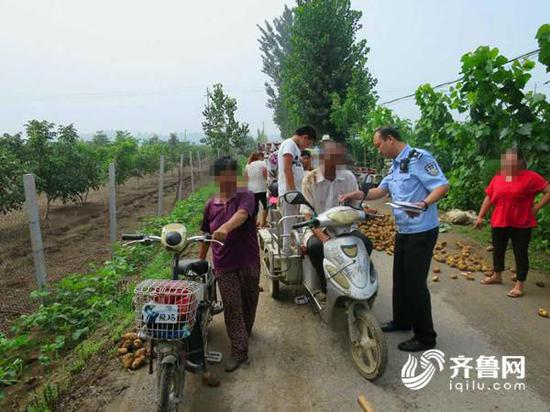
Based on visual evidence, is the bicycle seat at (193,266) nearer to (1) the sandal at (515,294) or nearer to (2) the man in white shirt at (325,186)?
(2) the man in white shirt at (325,186)

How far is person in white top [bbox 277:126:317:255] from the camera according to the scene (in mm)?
4772

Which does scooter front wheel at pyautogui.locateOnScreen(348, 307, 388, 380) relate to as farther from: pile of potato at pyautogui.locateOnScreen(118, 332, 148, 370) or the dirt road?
pile of potato at pyautogui.locateOnScreen(118, 332, 148, 370)

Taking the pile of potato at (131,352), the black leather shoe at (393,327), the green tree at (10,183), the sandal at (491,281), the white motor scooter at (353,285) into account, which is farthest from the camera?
the green tree at (10,183)

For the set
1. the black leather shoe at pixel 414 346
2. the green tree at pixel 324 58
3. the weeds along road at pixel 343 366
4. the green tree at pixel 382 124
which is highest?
the green tree at pixel 324 58

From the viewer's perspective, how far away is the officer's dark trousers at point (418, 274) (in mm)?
3479

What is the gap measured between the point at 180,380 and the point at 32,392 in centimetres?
157

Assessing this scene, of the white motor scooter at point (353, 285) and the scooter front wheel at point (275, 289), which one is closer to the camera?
the white motor scooter at point (353, 285)

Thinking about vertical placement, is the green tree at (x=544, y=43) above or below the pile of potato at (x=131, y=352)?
above

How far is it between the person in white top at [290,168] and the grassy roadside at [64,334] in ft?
3.25

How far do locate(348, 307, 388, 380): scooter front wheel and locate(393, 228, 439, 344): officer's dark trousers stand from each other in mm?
556

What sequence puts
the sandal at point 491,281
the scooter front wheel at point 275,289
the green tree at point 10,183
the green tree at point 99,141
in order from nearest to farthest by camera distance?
the scooter front wheel at point 275,289 < the sandal at point 491,281 < the green tree at point 10,183 < the green tree at point 99,141

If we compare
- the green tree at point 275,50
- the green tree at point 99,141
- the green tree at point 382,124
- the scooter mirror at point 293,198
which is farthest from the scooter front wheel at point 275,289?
the green tree at point 275,50

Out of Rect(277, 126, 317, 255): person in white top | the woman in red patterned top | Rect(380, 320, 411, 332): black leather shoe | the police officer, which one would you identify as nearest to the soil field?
Rect(277, 126, 317, 255): person in white top

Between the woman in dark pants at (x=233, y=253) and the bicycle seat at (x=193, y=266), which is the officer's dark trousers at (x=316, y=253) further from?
the bicycle seat at (x=193, y=266)
